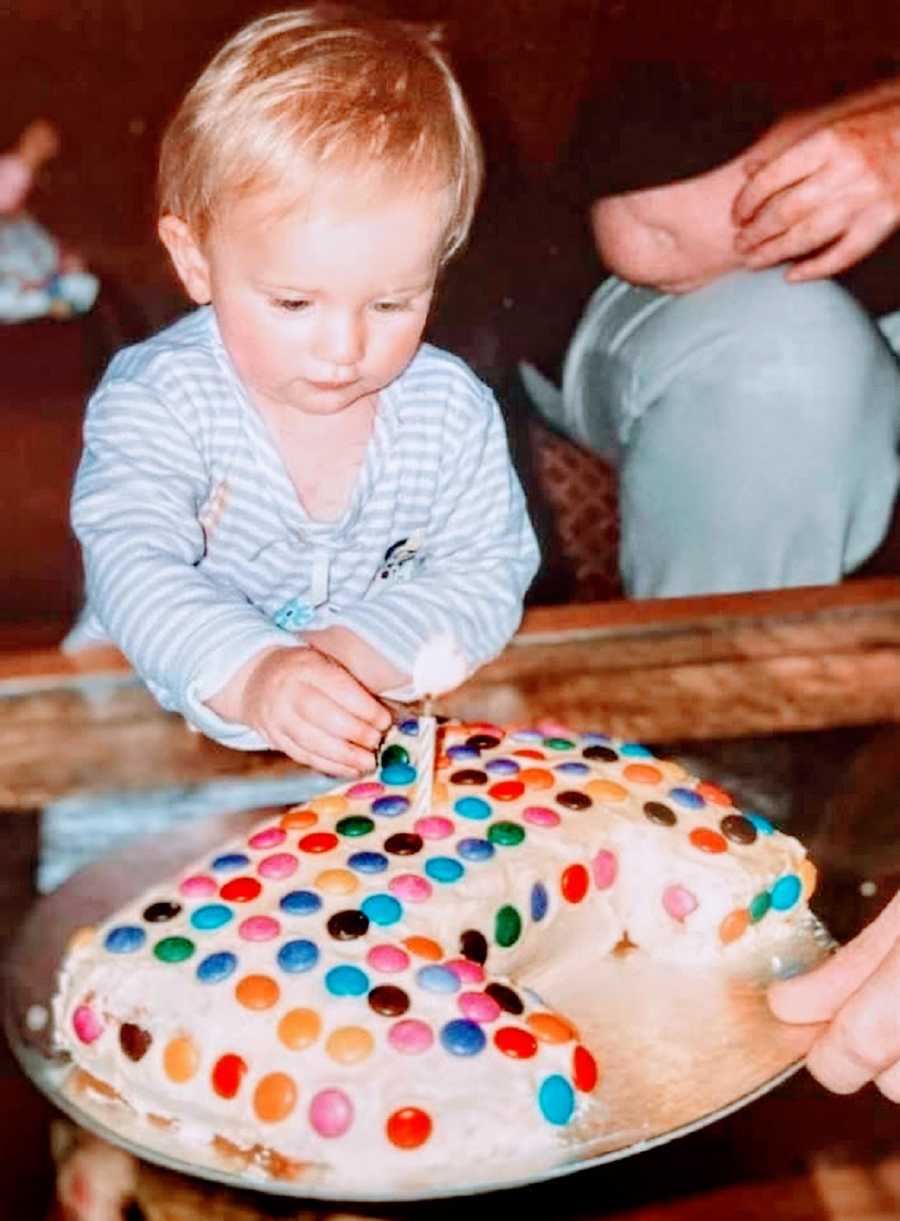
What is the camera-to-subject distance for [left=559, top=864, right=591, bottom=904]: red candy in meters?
0.78

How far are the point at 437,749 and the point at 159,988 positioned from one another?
211 mm

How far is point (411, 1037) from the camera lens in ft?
2.23

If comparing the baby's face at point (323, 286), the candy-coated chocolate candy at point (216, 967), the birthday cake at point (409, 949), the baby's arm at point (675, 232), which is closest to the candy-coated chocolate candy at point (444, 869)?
the birthday cake at point (409, 949)

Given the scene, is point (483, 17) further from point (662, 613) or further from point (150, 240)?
point (662, 613)

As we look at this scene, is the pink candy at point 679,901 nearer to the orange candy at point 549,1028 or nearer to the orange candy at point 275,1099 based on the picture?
the orange candy at point 549,1028

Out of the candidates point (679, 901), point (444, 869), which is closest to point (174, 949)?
point (444, 869)

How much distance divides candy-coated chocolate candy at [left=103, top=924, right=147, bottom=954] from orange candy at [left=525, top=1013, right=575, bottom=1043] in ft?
0.59

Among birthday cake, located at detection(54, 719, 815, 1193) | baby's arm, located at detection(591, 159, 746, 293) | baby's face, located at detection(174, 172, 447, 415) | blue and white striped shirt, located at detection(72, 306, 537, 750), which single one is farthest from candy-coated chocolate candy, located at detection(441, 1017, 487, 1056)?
baby's arm, located at detection(591, 159, 746, 293)

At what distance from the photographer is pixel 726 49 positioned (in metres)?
1.00

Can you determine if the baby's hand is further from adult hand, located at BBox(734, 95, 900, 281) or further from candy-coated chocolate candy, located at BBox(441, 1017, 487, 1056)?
adult hand, located at BBox(734, 95, 900, 281)

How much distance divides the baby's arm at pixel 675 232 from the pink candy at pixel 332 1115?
1.87ft

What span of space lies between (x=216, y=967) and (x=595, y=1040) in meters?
0.18

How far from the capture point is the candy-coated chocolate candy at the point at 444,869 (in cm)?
75

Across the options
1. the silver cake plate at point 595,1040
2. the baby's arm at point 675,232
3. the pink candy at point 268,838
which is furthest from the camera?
the baby's arm at point 675,232
